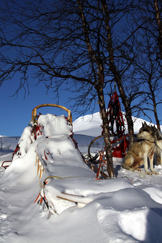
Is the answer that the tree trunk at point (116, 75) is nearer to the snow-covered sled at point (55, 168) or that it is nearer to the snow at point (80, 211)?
the snow-covered sled at point (55, 168)

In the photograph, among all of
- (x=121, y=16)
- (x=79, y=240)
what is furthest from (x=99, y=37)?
(x=79, y=240)

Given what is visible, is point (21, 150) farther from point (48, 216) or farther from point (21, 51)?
point (48, 216)

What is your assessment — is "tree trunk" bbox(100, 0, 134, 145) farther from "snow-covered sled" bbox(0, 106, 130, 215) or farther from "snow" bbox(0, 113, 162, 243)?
"snow" bbox(0, 113, 162, 243)

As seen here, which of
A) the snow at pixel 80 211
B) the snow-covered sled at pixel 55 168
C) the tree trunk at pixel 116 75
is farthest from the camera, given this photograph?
the tree trunk at pixel 116 75

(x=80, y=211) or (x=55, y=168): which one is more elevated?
(x=55, y=168)

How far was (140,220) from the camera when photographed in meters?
1.57

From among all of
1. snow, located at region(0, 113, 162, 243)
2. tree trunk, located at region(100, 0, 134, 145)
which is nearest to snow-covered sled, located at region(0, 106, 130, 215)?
snow, located at region(0, 113, 162, 243)

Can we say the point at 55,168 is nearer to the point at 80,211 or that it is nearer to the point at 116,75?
the point at 80,211

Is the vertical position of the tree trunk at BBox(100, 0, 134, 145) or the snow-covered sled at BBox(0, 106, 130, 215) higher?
the tree trunk at BBox(100, 0, 134, 145)

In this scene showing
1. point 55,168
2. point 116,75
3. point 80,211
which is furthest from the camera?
point 116,75

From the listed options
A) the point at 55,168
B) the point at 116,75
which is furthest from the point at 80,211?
the point at 116,75

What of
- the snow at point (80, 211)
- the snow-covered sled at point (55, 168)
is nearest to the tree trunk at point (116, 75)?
the snow-covered sled at point (55, 168)

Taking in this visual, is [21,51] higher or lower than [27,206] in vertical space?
higher

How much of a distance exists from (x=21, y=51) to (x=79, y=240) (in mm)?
4040
